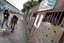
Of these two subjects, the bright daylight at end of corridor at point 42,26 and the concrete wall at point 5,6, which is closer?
the bright daylight at end of corridor at point 42,26

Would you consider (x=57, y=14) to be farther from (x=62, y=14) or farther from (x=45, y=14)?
(x=45, y=14)

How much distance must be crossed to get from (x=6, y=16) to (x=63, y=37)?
29.7 feet

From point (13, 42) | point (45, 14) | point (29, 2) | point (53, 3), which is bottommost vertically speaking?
point (29, 2)

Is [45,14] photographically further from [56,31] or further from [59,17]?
[56,31]

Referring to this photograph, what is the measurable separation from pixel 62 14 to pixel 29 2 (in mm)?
69877

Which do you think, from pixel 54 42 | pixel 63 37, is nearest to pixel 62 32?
pixel 63 37

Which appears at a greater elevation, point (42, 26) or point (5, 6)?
point (42, 26)

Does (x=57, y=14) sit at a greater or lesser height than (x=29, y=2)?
greater

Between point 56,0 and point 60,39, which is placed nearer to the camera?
point 60,39

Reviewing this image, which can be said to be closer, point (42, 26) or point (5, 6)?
point (42, 26)

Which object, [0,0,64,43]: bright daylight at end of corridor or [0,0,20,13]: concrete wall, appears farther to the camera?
[0,0,20,13]: concrete wall

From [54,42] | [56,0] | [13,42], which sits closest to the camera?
[54,42]

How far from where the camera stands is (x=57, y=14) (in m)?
7.50

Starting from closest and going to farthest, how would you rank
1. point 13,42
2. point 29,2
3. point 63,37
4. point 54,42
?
point 63,37 < point 54,42 < point 13,42 < point 29,2
